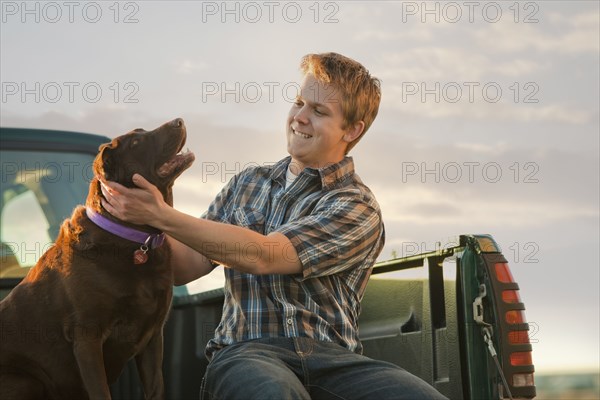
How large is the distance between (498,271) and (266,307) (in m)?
0.88

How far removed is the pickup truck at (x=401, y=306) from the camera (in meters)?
3.69

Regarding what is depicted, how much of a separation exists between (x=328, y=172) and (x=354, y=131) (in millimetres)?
269

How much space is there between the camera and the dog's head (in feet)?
12.1

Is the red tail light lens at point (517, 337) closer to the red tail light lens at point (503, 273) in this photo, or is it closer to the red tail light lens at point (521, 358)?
the red tail light lens at point (521, 358)

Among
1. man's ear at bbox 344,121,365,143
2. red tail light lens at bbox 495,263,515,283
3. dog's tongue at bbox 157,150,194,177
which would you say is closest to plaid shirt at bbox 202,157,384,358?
man's ear at bbox 344,121,365,143

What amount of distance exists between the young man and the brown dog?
164mm

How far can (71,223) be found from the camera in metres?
3.86

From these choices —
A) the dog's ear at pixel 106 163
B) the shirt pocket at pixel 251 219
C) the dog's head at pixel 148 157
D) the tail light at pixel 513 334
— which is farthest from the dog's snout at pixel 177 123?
the tail light at pixel 513 334

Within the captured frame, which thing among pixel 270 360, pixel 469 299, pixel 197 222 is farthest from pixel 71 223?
pixel 469 299

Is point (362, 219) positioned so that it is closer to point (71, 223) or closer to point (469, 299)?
point (469, 299)

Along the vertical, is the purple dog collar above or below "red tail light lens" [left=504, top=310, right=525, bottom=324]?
above

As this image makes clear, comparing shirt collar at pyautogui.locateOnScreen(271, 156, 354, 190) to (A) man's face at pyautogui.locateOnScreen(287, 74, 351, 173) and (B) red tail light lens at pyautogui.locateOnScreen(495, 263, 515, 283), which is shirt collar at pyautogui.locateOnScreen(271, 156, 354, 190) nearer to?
(A) man's face at pyautogui.locateOnScreen(287, 74, 351, 173)

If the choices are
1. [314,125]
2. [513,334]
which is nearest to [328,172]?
[314,125]

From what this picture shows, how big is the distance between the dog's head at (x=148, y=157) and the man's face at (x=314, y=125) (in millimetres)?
435
